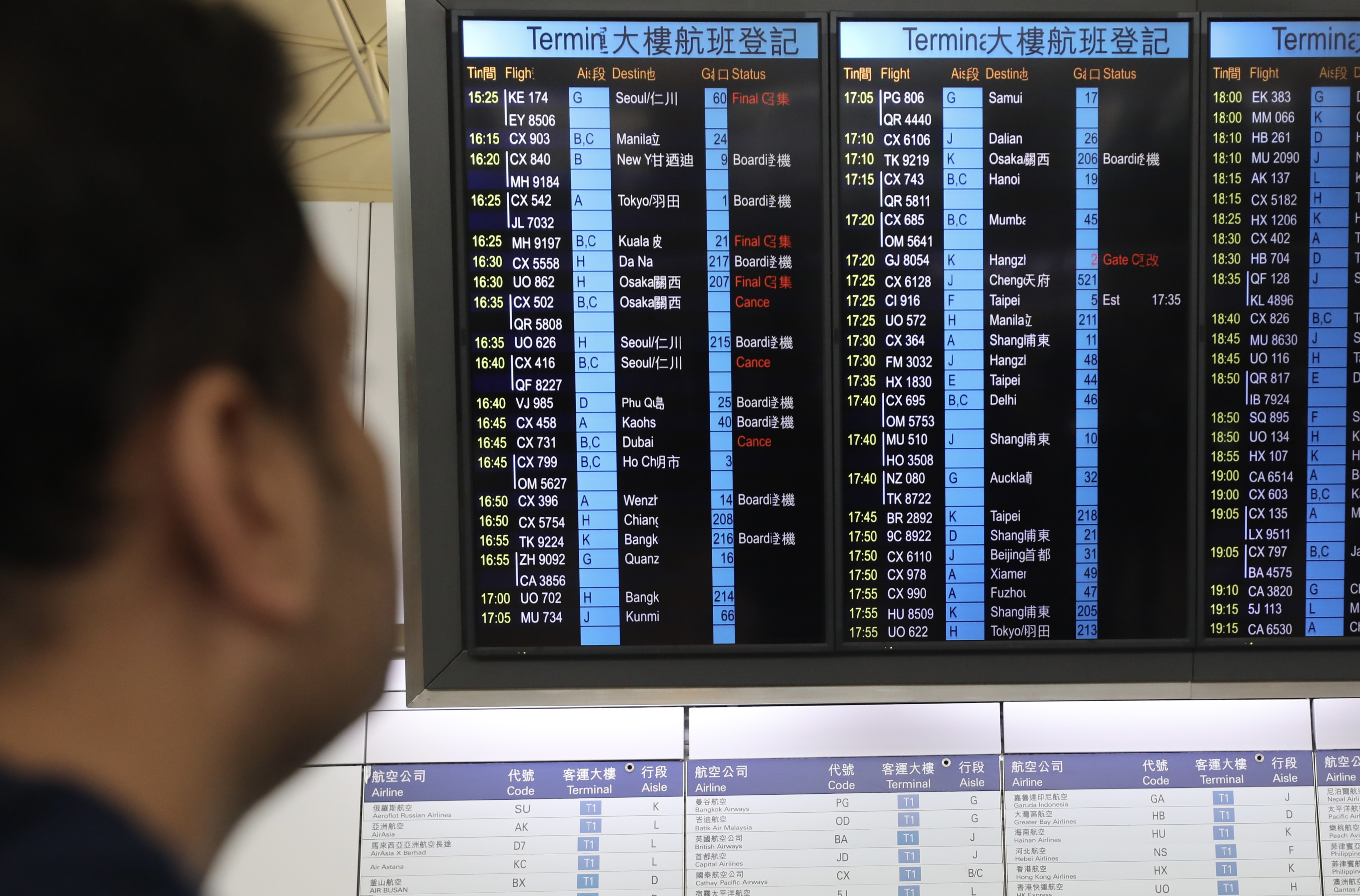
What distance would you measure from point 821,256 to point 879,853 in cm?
132

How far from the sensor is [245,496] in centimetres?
46

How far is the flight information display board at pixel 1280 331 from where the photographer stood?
6.17 ft

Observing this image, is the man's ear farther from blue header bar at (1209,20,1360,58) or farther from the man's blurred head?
blue header bar at (1209,20,1360,58)

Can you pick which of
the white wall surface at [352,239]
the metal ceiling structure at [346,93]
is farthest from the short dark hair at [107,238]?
the white wall surface at [352,239]

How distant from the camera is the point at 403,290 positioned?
6.11 feet

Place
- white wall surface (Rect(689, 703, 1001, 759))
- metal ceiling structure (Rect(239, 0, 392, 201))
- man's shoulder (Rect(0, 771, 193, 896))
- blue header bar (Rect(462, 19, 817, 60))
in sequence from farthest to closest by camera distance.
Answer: metal ceiling structure (Rect(239, 0, 392, 201))
white wall surface (Rect(689, 703, 1001, 759))
blue header bar (Rect(462, 19, 817, 60))
man's shoulder (Rect(0, 771, 193, 896))

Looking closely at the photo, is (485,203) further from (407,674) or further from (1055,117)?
(1055,117)

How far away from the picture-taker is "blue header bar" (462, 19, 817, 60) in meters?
1.85

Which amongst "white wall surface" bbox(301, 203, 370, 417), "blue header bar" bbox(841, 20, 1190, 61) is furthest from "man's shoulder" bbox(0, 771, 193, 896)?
"white wall surface" bbox(301, 203, 370, 417)

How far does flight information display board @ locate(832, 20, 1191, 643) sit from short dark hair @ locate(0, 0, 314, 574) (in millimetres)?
1508

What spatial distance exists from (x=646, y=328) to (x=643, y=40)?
0.57m

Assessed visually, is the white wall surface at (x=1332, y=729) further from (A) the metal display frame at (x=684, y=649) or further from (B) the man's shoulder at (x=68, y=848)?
(B) the man's shoulder at (x=68, y=848)

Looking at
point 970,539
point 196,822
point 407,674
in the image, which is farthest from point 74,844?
point 970,539

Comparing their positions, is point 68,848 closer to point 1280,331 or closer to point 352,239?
point 1280,331
